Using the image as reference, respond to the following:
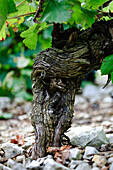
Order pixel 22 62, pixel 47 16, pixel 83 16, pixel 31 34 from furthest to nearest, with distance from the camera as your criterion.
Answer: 1. pixel 22 62
2. pixel 31 34
3. pixel 83 16
4. pixel 47 16

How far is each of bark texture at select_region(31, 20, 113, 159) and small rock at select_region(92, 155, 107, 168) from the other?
214mm

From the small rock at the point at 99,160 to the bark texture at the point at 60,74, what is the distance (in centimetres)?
21

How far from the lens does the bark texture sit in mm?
1075

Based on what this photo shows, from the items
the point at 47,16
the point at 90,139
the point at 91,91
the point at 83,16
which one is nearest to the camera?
the point at 47,16

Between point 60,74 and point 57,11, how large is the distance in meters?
0.34

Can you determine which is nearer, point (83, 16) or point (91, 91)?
point (83, 16)

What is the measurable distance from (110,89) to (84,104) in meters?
0.91

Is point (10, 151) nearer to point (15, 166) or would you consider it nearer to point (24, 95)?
point (15, 166)

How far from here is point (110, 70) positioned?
3.21ft

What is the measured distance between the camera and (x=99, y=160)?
94 centimetres

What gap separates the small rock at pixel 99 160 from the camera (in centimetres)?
92

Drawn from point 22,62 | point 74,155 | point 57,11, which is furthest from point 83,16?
point 22,62

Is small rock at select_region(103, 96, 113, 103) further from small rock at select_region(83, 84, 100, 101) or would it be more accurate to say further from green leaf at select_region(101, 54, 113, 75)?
green leaf at select_region(101, 54, 113, 75)

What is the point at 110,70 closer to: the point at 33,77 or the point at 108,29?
the point at 108,29
